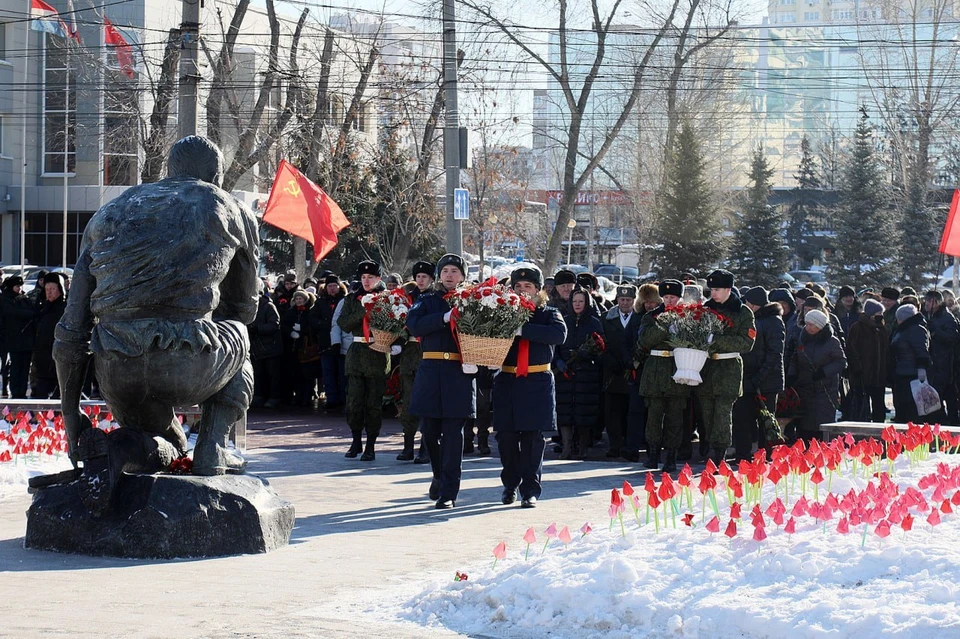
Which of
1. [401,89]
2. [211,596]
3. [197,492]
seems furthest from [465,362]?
[401,89]

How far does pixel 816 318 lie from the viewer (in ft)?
44.9

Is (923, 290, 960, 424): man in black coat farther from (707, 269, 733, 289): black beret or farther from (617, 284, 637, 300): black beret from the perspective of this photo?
Result: (707, 269, 733, 289): black beret

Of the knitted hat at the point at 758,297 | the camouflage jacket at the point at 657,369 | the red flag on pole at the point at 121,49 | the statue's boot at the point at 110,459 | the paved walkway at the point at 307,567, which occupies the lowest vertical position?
the paved walkway at the point at 307,567

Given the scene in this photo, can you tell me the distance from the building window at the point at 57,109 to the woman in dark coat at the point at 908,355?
32.8 meters

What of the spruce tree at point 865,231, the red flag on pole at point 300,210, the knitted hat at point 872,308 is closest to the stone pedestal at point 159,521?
the knitted hat at point 872,308

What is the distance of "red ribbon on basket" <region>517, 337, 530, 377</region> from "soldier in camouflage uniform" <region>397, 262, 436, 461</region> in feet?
9.19

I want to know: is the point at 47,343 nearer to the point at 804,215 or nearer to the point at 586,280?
the point at 586,280

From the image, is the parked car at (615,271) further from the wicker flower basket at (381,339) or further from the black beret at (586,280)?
the wicker flower basket at (381,339)

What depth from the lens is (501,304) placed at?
9.31 meters

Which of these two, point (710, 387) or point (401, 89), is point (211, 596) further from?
point (401, 89)

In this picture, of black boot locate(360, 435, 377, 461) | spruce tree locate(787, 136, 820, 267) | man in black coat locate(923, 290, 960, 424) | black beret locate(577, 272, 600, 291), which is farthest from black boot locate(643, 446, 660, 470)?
spruce tree locate(787, 136, 820, 267)

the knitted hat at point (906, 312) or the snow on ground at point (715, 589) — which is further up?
the knitted hat at point (906, 312)

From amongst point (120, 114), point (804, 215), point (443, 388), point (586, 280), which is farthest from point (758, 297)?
point (804, 215)

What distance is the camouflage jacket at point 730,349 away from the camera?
11.9 meters
